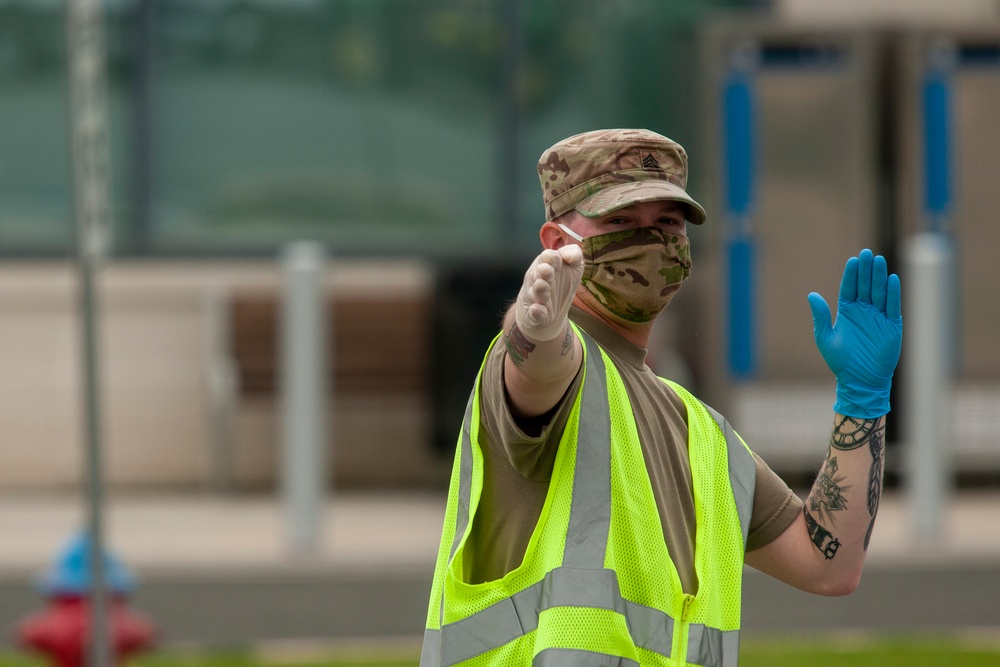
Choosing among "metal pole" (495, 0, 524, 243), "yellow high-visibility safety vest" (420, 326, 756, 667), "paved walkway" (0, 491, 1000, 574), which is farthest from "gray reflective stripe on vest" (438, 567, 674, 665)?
"metal pole" (495, 0, 524, 243)

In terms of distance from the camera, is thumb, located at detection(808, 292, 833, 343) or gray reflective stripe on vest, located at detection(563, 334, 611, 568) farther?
thumb, located at detection(808, 292, 833, 343)

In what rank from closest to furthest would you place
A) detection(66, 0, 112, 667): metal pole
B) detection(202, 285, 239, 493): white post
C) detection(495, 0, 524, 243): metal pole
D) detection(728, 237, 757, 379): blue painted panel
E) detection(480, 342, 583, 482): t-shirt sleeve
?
detection(480, 342, 583, 482): t-shirt sleeve → detection(66, 0, 112, 667): metal pole → detection(728, 237, 757, 379): blue painted panel → detection(202, 285, 239, 493): white post → detection(495, 0, 524, 243): metal pole

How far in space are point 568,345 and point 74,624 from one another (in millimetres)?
3547

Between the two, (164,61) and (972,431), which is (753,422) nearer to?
(972,431)

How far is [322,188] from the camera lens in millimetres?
10883

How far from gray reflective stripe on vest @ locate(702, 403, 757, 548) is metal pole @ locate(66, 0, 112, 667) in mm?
2238

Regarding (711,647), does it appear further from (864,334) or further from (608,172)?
(608,172)

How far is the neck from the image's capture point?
2.19 m

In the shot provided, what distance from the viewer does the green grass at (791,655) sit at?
666 centimetres

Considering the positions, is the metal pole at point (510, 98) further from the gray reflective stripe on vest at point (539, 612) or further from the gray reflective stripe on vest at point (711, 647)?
the gray reflective stripe on vest at point (539, 612)

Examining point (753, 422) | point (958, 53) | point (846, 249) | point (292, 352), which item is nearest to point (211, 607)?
point (292, 352)

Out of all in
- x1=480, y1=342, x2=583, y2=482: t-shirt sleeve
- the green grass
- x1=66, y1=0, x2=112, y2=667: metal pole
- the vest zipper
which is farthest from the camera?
the green grass

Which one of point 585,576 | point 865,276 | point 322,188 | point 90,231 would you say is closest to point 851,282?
point 865,276

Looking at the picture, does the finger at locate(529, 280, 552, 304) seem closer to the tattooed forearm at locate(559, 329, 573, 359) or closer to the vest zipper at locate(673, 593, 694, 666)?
the tattooed forearm at locate(559, 329, 573, 359)
